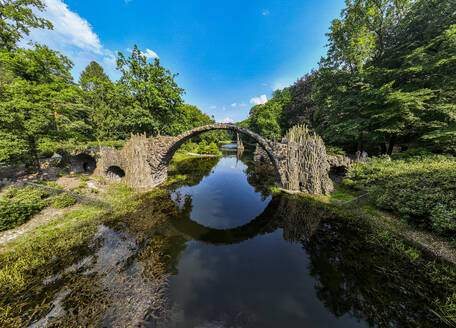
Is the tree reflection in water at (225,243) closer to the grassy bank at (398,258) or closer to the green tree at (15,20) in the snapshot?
the grassy bank at (398,258)

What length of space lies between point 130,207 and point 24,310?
625 centimetres

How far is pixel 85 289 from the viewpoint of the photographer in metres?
4.56

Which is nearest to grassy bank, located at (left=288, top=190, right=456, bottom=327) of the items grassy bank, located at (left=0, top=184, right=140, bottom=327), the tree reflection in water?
the tree reflection in water

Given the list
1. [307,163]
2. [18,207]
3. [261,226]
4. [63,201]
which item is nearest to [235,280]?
[261,226]

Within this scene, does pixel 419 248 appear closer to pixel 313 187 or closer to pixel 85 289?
pixel 313 187

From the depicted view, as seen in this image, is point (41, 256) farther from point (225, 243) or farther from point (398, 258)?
point (398, 258)

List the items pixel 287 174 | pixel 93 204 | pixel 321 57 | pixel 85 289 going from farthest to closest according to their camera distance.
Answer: pixel 321 57
pixel 287 174
pixel 93 204
pixel 85 289

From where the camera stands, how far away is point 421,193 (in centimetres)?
727

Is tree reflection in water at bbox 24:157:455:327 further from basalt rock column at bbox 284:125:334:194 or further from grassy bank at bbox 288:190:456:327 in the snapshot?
basalt rock column at bbox 284:125:334:194

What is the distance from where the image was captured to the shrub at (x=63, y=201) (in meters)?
9.09

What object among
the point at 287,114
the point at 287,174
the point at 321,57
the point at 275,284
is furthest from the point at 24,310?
the point at 287,114

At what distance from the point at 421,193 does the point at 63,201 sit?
21.7 meters

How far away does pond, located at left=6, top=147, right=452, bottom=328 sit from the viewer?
405cm

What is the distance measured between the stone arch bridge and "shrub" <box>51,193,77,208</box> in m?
3.88
